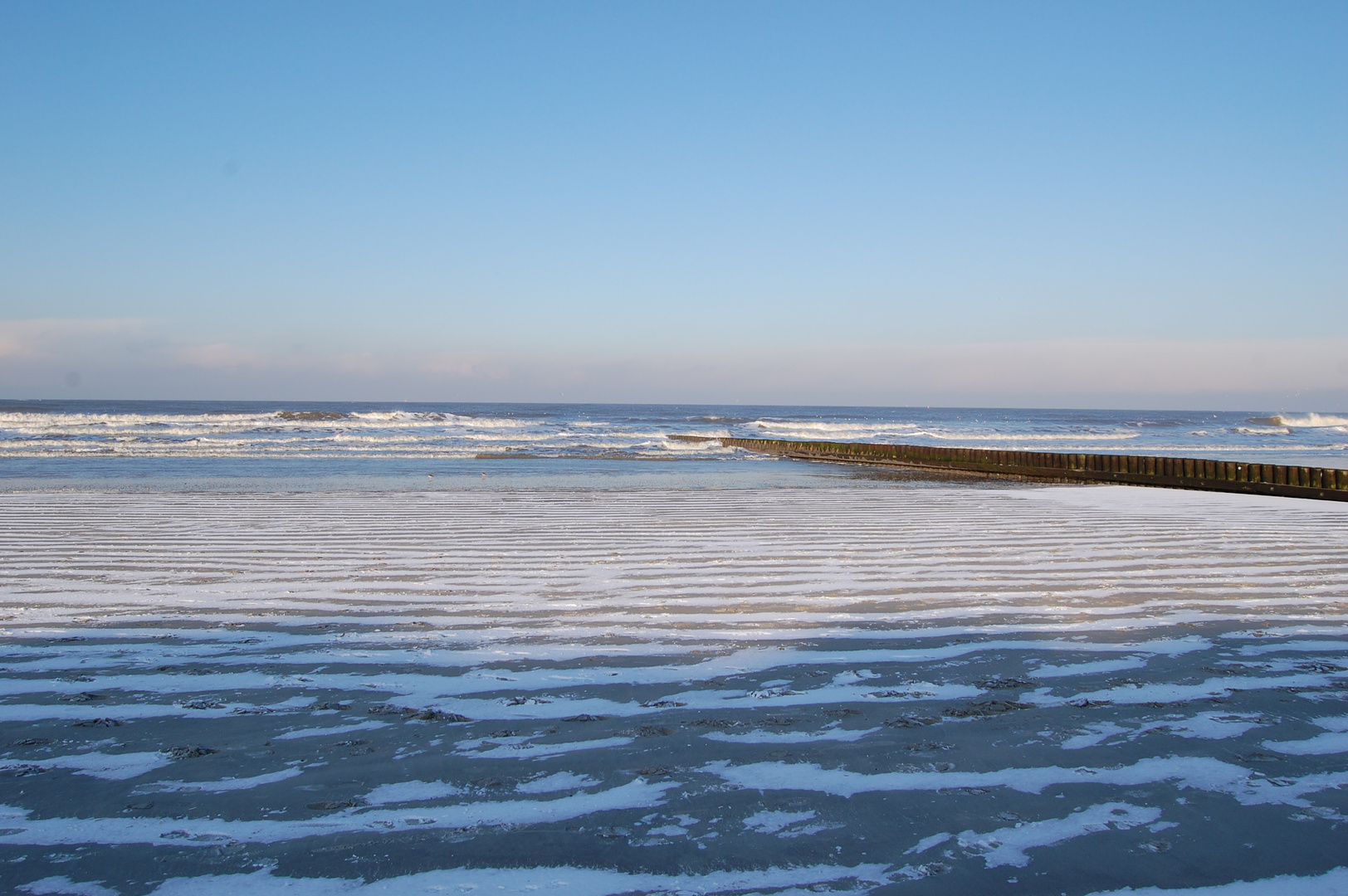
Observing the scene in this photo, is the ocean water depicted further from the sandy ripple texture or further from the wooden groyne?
the sandy ripple texture

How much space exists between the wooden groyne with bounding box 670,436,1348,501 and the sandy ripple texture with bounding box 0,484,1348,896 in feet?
23.0

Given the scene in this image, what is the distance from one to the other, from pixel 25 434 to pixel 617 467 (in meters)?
25.5

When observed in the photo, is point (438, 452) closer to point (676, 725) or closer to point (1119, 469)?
point (1119, 469)

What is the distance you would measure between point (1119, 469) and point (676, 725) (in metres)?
15.9

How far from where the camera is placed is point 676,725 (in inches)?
125

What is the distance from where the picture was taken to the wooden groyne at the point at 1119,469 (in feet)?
41.2

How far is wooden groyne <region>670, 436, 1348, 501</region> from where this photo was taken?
1256cm

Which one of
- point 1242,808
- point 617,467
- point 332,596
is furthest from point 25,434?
point 1242,808

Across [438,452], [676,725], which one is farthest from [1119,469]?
[438,452]

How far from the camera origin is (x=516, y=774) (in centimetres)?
275

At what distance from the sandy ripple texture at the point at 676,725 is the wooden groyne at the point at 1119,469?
701 centimetres

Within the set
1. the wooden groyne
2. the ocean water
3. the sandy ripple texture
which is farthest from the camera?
the ocean water

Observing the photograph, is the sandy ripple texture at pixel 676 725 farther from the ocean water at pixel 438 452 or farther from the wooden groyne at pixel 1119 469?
the ocean water at pixel 438 452

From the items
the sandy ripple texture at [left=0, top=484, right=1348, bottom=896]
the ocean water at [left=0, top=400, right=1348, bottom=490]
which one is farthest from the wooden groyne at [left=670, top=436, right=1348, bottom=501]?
the sandy ripple texture at [left=0, top=484, right=1348, bottom=896]
